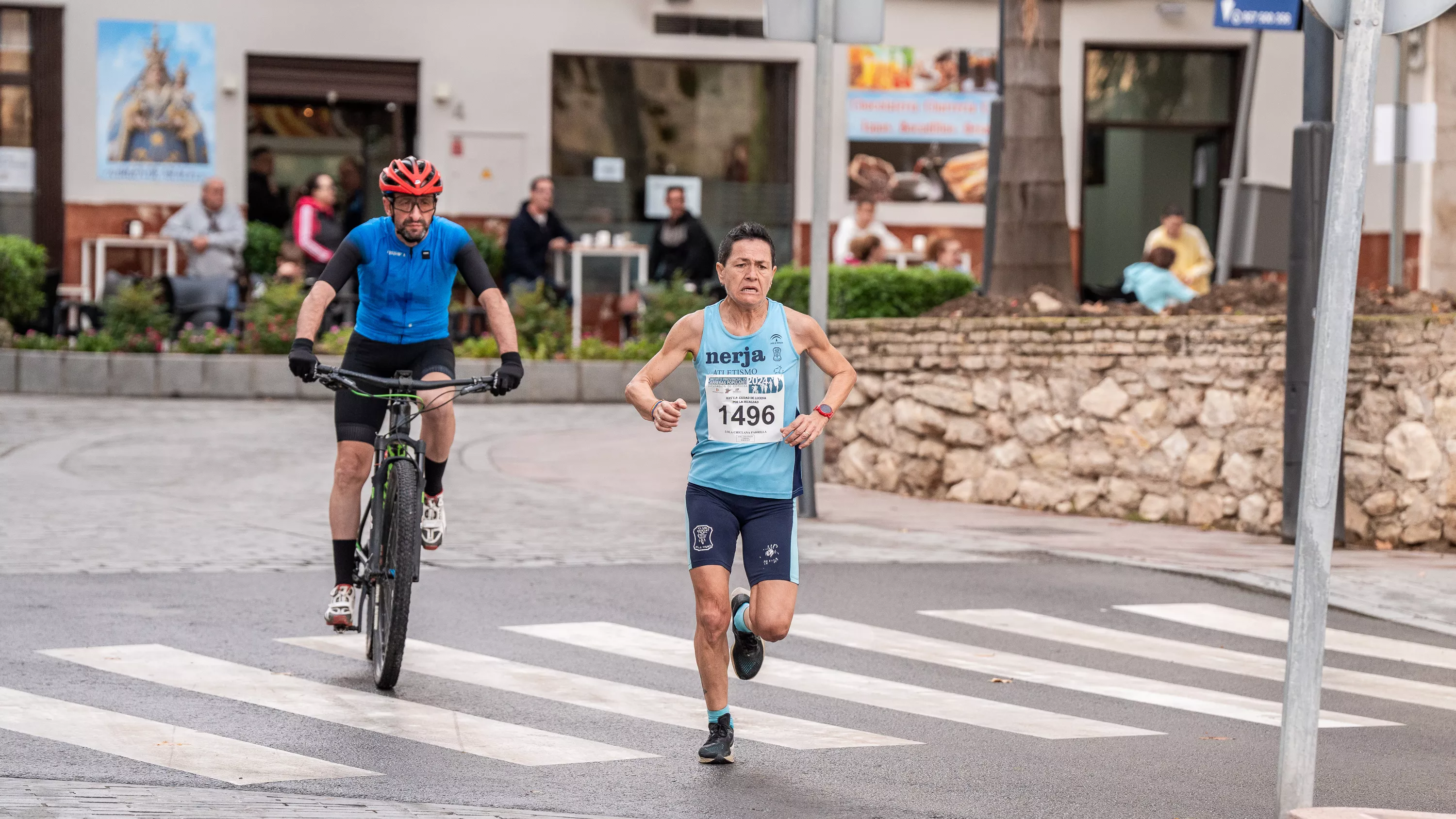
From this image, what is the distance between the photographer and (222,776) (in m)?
5.67

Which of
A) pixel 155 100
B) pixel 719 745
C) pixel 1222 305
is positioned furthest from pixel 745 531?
pixel 155 100

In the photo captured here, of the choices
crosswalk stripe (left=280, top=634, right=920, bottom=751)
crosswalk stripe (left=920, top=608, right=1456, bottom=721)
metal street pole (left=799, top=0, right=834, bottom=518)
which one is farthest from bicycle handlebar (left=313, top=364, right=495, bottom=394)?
metal street pole (left=799, top=0, right=834, bottom=518)

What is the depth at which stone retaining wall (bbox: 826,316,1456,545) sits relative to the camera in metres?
11.1

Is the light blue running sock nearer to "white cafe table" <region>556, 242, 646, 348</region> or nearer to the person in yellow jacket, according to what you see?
"white cafe table" <region>556, 242, 646, 348</region>

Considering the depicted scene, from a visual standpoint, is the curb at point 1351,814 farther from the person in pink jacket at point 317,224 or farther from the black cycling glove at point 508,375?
the person in pink jacket at point 317,224

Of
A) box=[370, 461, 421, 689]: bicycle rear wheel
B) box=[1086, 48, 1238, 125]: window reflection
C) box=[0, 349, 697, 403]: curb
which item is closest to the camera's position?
box=[370, 461, 421, 689]: bicycle rear wheel

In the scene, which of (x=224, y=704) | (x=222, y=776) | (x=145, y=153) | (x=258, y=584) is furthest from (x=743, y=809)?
(x=145, y=153)

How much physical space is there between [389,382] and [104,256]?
51.9 feet

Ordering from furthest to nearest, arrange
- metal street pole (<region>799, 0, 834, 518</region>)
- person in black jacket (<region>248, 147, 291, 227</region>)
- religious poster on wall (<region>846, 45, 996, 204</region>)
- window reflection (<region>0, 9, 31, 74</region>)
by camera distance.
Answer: religious poster on wall (<region>846, 45, 996, 204</region>) → person in black jacket (<region>248, 147, 291, 227</region>) → window reflection (<region>0, 9, 31, 74</region>) → metal street pole (<region>799, 0, 834, 518</region>)

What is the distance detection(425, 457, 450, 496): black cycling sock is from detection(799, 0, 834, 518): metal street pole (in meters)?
4.24

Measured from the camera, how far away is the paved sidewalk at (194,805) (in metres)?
5.16

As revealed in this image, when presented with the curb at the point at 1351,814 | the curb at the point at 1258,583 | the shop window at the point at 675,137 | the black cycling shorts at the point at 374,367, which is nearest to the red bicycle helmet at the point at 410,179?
the black cycling shorts at the point at 374,367

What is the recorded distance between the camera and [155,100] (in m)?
22.3

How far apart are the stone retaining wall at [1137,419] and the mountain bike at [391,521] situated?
19.2 ft
